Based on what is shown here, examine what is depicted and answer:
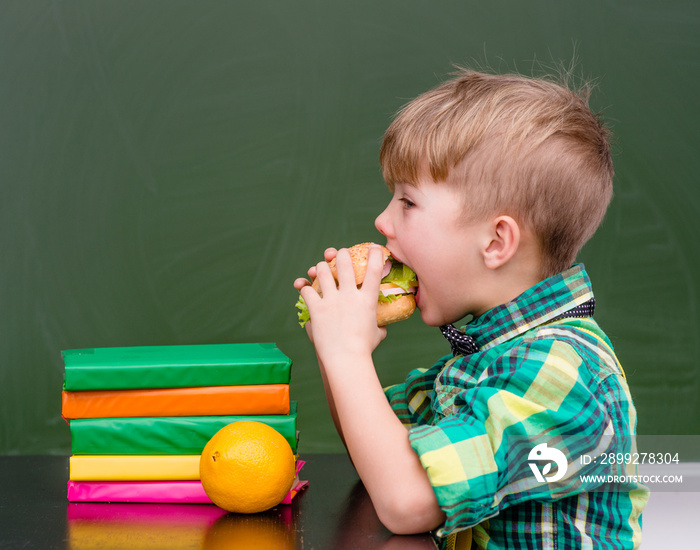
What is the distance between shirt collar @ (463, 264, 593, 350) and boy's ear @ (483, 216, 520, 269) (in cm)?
6

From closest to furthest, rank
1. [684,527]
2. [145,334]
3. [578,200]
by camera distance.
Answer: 1. [578,200]
2. [684,527]
3. [145,334]

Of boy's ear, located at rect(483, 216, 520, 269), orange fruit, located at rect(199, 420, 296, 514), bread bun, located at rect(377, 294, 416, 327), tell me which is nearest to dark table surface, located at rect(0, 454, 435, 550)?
orange fruit, located at rect(199, 420, 296, 514)

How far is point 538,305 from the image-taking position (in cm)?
103

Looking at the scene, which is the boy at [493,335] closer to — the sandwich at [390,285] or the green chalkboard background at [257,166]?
the sandwich at [390,285]

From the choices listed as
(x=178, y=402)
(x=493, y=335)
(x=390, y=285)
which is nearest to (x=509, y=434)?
(x=493, y=335)

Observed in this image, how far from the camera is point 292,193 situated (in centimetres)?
179

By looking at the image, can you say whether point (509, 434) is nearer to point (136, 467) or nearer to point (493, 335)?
point (493, 335)

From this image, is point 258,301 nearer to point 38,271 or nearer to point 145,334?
point 145,334

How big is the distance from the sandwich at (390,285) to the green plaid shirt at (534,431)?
4.8 inches

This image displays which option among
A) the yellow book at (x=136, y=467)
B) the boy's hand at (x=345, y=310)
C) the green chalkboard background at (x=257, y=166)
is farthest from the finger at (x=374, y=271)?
the green chalkboard background at (x=257, y=166)

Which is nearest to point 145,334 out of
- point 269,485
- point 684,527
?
point 269,485

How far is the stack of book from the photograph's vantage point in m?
1.00

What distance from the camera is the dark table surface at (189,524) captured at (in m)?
0.84

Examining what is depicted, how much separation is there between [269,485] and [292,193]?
3.27 ft
